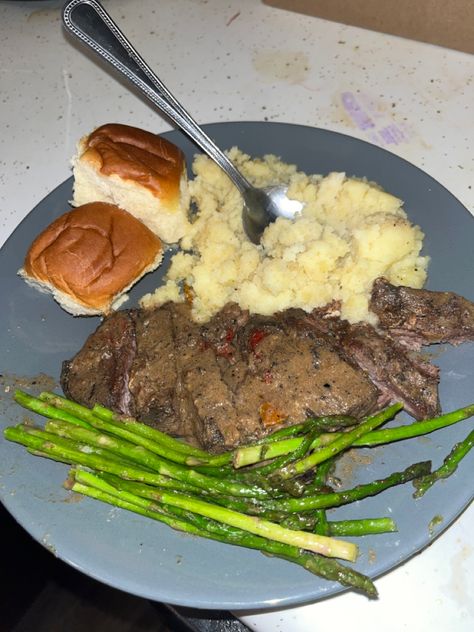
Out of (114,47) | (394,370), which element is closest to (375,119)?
(114,47)

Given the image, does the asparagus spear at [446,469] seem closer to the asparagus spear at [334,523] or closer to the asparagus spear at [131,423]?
the asparagus spear at [334,523]

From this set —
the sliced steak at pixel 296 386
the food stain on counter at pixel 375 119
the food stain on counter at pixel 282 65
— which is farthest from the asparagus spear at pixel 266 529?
the food stain on counter at pixel 282 65

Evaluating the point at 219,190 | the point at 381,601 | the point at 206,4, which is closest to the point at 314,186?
the point at 219,190

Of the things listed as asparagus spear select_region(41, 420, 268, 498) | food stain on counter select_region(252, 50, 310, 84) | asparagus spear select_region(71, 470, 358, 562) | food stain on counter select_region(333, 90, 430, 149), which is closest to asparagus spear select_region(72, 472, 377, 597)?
asparagus spear select_region(71, 470, 358, 562)

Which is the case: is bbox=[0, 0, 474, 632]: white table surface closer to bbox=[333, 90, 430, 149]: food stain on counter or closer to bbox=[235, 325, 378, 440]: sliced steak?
bbox=[333, 90, 430, 149]: food stain on counter

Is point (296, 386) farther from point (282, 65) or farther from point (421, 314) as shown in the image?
point (282, 65)

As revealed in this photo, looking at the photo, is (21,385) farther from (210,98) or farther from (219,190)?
(210,98)
